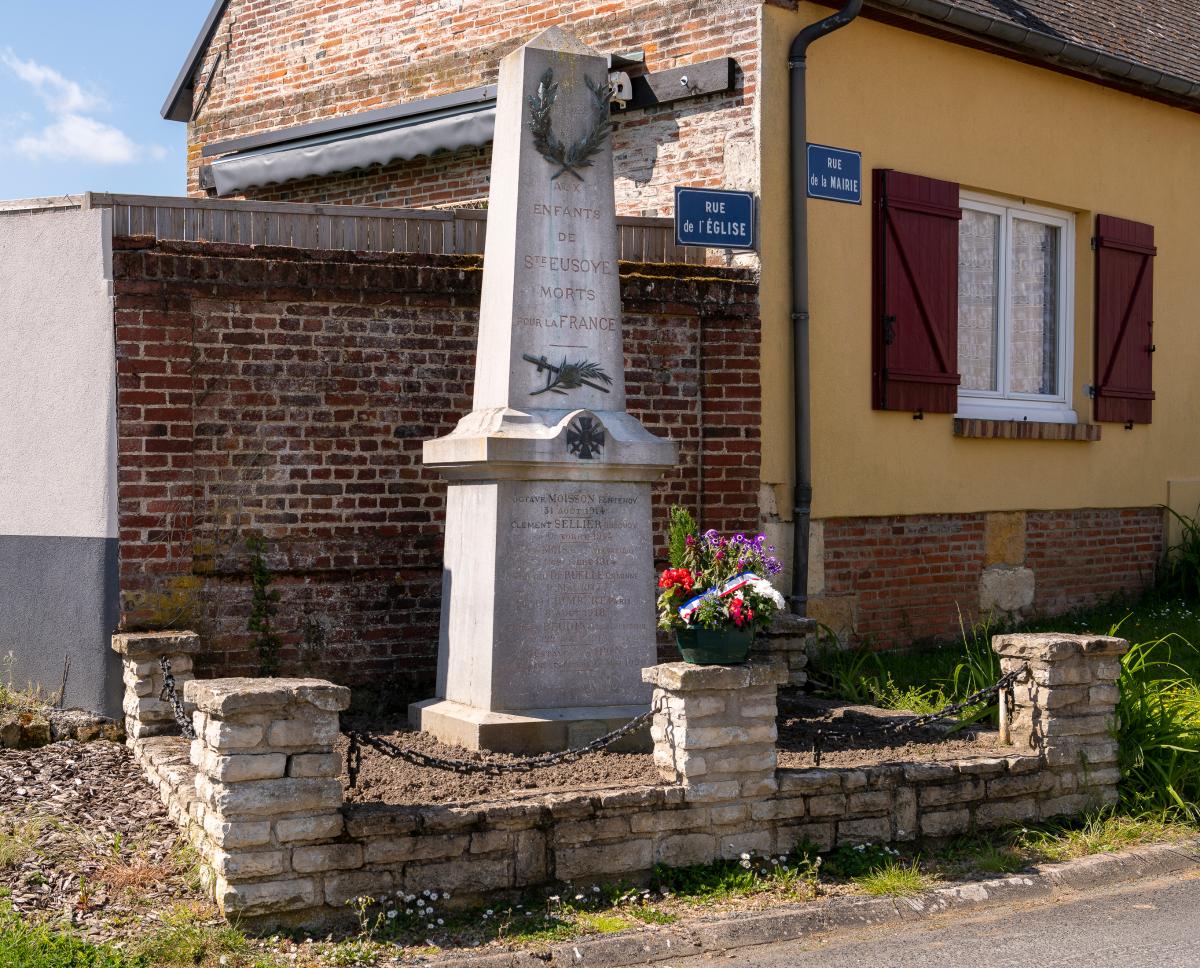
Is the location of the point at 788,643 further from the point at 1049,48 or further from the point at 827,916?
the point at 1049,48

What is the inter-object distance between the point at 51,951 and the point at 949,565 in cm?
698

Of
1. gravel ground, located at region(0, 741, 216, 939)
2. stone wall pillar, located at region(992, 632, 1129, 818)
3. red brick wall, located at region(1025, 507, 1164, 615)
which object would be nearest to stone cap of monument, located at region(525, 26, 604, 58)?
stone wall pillar, located at region(992, 632, 1129, 818)

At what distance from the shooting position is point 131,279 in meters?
7.38

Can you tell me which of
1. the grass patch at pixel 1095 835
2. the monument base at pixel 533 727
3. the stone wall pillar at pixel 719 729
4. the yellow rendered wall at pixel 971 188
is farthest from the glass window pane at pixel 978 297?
the stone wall pillar at pixel 719 729

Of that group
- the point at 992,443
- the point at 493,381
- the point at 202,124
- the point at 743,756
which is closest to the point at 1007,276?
the point at 992,443

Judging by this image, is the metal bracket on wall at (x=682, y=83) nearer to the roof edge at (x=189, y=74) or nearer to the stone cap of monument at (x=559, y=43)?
the stone cap of monument at (x=559, y=43)

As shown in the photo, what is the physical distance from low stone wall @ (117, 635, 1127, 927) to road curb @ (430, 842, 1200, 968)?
1.41 feet

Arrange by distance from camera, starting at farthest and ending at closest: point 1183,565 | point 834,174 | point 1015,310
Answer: point 1183,565 < point 1015,310 < point 834,174

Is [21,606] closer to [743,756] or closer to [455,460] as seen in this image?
[455,460]

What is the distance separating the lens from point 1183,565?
11781 millimetres

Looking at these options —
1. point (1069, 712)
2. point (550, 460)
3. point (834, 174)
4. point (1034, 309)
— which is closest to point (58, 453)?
point (550, 460)

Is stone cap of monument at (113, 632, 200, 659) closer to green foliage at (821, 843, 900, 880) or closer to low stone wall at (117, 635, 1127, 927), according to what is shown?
low stone wall at (117, 635, 1127, 927)

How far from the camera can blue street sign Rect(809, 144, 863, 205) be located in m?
9.12

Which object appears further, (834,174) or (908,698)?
(834,174)
